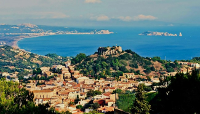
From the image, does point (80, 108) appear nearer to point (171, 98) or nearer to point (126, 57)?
point (171, 98)

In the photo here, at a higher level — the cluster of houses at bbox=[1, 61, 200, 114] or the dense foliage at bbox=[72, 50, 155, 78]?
the dense foliage at bbox=[72, 50, 155, 78]

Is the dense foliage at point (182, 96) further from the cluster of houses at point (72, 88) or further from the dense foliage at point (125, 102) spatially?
the cluster of houses at point (72, 88)

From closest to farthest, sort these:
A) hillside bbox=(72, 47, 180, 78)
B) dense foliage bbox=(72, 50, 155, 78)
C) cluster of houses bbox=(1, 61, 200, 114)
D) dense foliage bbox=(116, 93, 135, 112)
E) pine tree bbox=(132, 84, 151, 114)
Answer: pine tree bbox=(132, 84, 151, 114) → dense foliage bbox=(116, 93, 135, 112) → cluster of houses bbox=(1, 61, 200, 114) → dense foliage bbox=(72, 50, 155, 78) → hillside bbox=(72, 47, 180, 78)

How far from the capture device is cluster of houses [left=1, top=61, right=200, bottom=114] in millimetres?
26906

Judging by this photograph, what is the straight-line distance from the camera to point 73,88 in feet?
121

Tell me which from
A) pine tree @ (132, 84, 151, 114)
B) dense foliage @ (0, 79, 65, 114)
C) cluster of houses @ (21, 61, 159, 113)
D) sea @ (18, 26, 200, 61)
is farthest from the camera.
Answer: sea @ (18, 26, 200, 61)

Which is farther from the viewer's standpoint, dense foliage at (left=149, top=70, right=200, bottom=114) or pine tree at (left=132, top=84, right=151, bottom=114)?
pine tree at (left=132, top=84, right=151, bottom=114)

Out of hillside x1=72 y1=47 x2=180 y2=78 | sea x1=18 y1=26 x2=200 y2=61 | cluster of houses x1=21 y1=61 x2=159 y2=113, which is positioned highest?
sea x1=18 y1=26 x2=200 y2=61

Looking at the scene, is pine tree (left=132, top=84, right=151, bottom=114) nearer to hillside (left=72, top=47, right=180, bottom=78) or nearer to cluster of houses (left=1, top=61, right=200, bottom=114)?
cluster of houses (left=1, top=61, right=200, bottom=114)

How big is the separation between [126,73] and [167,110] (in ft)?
119

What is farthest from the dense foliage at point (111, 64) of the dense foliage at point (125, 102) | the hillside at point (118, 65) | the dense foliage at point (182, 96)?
the dense foliage at point (182, 96)

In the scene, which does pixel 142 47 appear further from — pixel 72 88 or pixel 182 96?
pixel 182 96

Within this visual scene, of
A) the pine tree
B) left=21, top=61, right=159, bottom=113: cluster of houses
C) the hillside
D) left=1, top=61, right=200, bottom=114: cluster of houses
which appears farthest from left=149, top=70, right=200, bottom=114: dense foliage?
the hillside

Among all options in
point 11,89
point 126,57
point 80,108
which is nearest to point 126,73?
point 126,57
